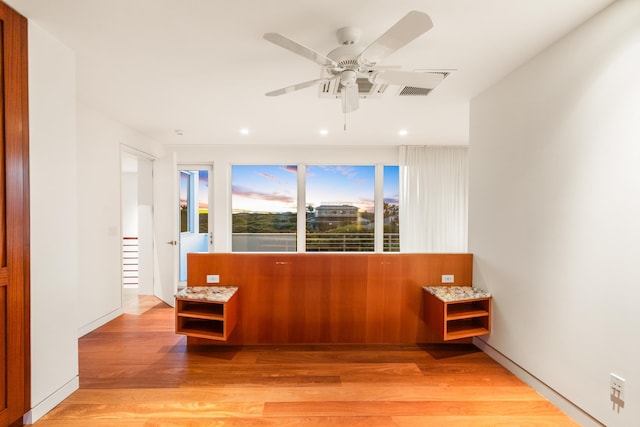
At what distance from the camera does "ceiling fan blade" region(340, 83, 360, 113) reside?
1973mm

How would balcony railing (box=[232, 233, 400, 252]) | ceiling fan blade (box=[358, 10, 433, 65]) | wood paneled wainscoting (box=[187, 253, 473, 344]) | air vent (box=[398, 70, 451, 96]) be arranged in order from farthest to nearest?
balcony railing (box=[232, 233, 400, 252]) → wood paneled wainscoting (box=[187, 253, 473, 344]) → air vent (box=[398, 70, 451, 96]) → ceiling fan blade (box=[358, 10, 433, 65])

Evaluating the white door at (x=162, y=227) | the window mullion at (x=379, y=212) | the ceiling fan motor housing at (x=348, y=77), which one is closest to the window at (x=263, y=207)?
the white door at (x=162, y=227)

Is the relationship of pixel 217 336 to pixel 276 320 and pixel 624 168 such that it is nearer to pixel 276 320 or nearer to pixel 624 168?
pixel 276 320

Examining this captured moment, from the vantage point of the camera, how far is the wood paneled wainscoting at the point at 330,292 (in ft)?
9.18

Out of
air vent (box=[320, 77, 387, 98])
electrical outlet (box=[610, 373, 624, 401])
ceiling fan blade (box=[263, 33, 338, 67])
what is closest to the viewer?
ceiling fan blade (box=[263, 33, 338, 67])

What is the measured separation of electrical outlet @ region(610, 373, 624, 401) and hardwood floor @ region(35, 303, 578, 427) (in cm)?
40

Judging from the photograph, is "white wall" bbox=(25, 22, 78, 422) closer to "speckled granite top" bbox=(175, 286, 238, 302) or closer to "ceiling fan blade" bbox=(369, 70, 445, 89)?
"speckled granite top" bbox=(175, 286, 238, 302)

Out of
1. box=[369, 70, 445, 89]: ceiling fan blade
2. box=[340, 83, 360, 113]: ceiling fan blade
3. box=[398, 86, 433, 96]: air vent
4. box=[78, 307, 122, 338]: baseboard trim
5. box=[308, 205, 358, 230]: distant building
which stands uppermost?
box=[398, 86, 433, 96]: air vent

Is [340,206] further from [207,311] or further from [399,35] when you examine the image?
[399,35]

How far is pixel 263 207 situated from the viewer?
5227mm

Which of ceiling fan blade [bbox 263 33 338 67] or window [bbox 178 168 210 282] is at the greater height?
ceiling fan blade [bbox 263 33 338 67]

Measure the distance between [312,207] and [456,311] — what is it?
9.84ft

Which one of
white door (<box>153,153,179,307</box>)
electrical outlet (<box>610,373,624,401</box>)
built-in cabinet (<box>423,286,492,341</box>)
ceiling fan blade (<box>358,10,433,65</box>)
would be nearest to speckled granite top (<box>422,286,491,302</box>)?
built-in cabinet (<box>423,286,492,341</box>)

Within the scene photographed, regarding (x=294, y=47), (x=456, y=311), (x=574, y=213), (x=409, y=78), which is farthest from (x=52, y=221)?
(x=574, y=213)
